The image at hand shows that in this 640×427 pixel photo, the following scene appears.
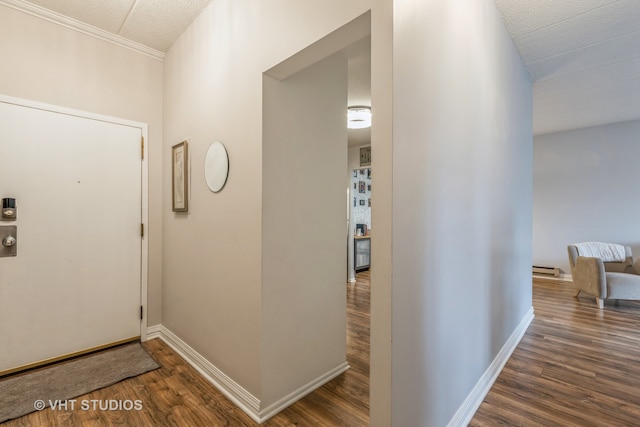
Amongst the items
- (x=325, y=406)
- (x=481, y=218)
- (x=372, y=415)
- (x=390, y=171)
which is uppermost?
(x=390, y=171)

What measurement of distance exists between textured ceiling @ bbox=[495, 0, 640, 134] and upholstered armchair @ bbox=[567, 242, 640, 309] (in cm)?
198

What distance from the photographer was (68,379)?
210cm

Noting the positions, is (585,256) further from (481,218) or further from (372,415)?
(372,415)

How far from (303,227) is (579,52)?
10.1 ft

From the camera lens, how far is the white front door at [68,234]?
2.16m

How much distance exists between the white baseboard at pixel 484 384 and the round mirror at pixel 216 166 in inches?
76.6

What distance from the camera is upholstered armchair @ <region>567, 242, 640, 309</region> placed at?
3590 mm

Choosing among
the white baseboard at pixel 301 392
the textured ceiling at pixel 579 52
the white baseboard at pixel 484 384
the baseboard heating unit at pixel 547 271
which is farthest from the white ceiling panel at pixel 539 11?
the baseboard heating unit at pixel 547 271

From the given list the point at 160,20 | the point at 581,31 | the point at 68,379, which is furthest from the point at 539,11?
the point at 68,379

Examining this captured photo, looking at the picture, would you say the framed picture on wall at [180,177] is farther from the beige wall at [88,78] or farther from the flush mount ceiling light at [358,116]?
the flush mount ceiling light at [358,116]

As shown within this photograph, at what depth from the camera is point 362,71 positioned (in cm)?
280

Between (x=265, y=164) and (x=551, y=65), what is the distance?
10.6 feet

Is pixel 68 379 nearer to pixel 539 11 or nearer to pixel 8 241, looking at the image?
pixel 8 241

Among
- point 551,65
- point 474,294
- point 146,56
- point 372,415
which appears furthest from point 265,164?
point 551,65
